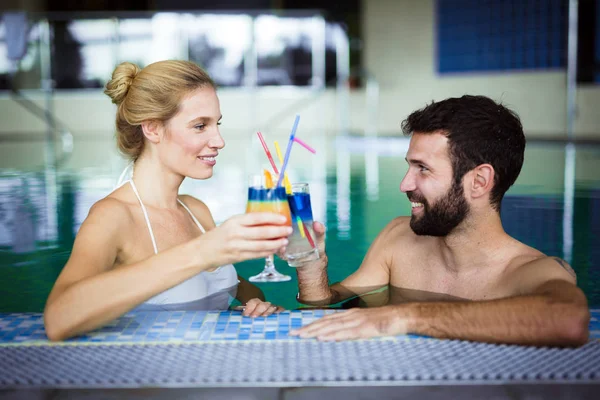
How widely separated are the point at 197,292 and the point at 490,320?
966 millimetres

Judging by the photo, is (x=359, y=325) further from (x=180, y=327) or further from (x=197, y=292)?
(x=197, y=292)

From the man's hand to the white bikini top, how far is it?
1.66ft

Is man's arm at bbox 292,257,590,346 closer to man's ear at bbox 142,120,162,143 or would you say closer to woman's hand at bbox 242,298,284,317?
woman's hand at bbox 242,298,284,317

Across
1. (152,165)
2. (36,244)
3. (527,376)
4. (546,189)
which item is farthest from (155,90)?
(546,189)

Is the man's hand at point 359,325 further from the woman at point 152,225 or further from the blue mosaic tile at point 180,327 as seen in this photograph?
the woman at point 152,225

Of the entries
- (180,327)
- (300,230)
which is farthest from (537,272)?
(180,327)

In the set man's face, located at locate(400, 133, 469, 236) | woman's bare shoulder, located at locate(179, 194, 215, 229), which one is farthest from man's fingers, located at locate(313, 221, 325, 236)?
woman's bare shoulder, located at locate(179, 194, 215, 229)

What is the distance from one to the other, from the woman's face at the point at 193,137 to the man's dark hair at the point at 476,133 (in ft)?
2.14

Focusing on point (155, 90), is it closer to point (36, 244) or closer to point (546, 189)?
point (36, 244)

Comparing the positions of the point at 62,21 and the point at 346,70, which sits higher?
the point at 62,21

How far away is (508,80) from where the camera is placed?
11.9 metres

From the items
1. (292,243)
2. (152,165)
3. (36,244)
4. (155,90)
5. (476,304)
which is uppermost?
(155,90)

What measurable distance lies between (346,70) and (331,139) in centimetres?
142

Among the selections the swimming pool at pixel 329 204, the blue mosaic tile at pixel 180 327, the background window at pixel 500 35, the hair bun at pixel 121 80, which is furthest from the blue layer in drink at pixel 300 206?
the background window at pixel 500 35
